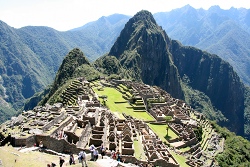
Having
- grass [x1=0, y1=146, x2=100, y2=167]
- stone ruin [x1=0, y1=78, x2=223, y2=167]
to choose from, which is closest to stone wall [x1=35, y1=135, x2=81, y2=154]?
stone ruin [x1=0, y1=78, x2=223, y2=167]

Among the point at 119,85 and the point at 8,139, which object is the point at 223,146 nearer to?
the point at 119,85

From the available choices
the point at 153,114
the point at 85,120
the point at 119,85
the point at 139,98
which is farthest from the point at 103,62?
the point at 85,120

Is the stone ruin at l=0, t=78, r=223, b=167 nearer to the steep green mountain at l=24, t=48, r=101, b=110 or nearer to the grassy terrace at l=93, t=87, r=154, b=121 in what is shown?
the grassy terrace at l=93, t=87, r=154, b=121

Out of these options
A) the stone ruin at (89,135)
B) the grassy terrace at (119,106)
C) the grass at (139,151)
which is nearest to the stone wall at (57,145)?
the stone ruin at (89,135)

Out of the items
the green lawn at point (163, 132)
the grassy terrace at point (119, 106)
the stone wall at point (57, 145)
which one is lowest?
the green lawn at point (163, 132)

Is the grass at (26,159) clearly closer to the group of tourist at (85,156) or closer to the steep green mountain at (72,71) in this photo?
the group of tourist at (85,156)

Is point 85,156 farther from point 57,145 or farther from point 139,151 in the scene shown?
point 139,151

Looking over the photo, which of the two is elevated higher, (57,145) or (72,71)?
(72,71)

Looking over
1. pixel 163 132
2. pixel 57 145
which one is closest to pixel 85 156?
pixel 57 145

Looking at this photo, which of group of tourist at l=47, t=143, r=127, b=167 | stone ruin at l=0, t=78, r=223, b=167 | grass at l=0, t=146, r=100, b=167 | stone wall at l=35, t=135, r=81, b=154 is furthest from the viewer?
stone ruin at l=0, t=78, r=223, b=167
